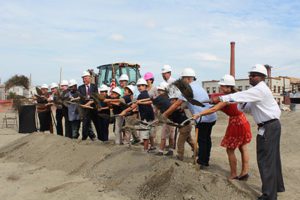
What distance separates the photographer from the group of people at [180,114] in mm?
4566

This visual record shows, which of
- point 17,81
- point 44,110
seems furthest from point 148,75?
point 17,81

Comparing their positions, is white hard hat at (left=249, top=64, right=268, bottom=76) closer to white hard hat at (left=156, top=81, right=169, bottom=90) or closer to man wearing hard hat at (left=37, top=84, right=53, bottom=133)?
white hard hat at (left=156, top=81, right=169, bottom=90)

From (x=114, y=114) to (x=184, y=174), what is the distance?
336 cm

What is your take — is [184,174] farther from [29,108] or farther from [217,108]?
[29,108]

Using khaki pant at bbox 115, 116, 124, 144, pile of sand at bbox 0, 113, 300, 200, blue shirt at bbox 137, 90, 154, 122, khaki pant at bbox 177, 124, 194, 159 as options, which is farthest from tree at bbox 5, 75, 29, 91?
khaki pant at bbox 177, 124, 194, 159

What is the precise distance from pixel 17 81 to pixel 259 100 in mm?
30732

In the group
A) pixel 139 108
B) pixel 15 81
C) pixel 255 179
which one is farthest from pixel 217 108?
pixel 15 81

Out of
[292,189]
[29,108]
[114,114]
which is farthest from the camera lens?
[29,108]

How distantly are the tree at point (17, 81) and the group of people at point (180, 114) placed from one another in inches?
921

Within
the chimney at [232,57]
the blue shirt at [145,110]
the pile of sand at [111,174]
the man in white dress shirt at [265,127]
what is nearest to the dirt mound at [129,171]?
the pile of sand at [111,174]

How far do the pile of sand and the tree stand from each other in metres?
24.6

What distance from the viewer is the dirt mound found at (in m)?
4.74

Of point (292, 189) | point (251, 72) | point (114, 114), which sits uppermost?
point (251, 72)

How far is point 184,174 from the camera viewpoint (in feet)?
16.2
